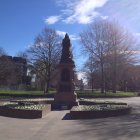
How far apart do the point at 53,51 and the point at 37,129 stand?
53196 mm

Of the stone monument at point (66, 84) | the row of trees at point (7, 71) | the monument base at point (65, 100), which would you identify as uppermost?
the row of trees at point (7, 71)

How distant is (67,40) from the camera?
32719 millimetres

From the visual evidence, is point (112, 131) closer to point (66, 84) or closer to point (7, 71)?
point (66, 84)

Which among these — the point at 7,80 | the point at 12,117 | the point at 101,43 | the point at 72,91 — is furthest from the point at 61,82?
the point at 7,80

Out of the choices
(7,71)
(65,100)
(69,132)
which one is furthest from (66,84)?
(7,71)

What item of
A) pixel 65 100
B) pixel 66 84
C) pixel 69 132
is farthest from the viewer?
pixel 66 84

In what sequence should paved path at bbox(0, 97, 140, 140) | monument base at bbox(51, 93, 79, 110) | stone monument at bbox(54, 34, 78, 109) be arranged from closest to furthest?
1. paved path at bbox(0, 97, 140, 140)
2. monument base at bbox(51, 93, 79, 110)
3. stone monument at bbox(54, 34, 78, 109)

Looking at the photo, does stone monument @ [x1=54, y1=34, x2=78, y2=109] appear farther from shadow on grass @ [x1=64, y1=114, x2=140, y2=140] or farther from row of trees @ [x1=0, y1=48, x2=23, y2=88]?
row of trees @ [x1=0, y1=48, x2=23, y2=88]

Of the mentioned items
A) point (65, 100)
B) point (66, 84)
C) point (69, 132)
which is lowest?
point (69, 132)

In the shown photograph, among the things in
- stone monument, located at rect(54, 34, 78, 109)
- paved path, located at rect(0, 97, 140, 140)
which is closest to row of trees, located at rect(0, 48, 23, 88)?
stone monument, located at rect(54, 34, 78, 109)

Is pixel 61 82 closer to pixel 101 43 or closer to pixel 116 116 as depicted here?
pixel 116 116

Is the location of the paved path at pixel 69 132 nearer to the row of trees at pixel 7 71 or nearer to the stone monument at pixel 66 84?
the stone monument at pixel 66 84

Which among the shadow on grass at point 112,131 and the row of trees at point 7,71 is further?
the row of trees at point 7,71

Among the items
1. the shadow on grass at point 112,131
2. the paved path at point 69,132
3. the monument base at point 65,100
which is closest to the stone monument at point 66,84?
the monument base at point 65,100
